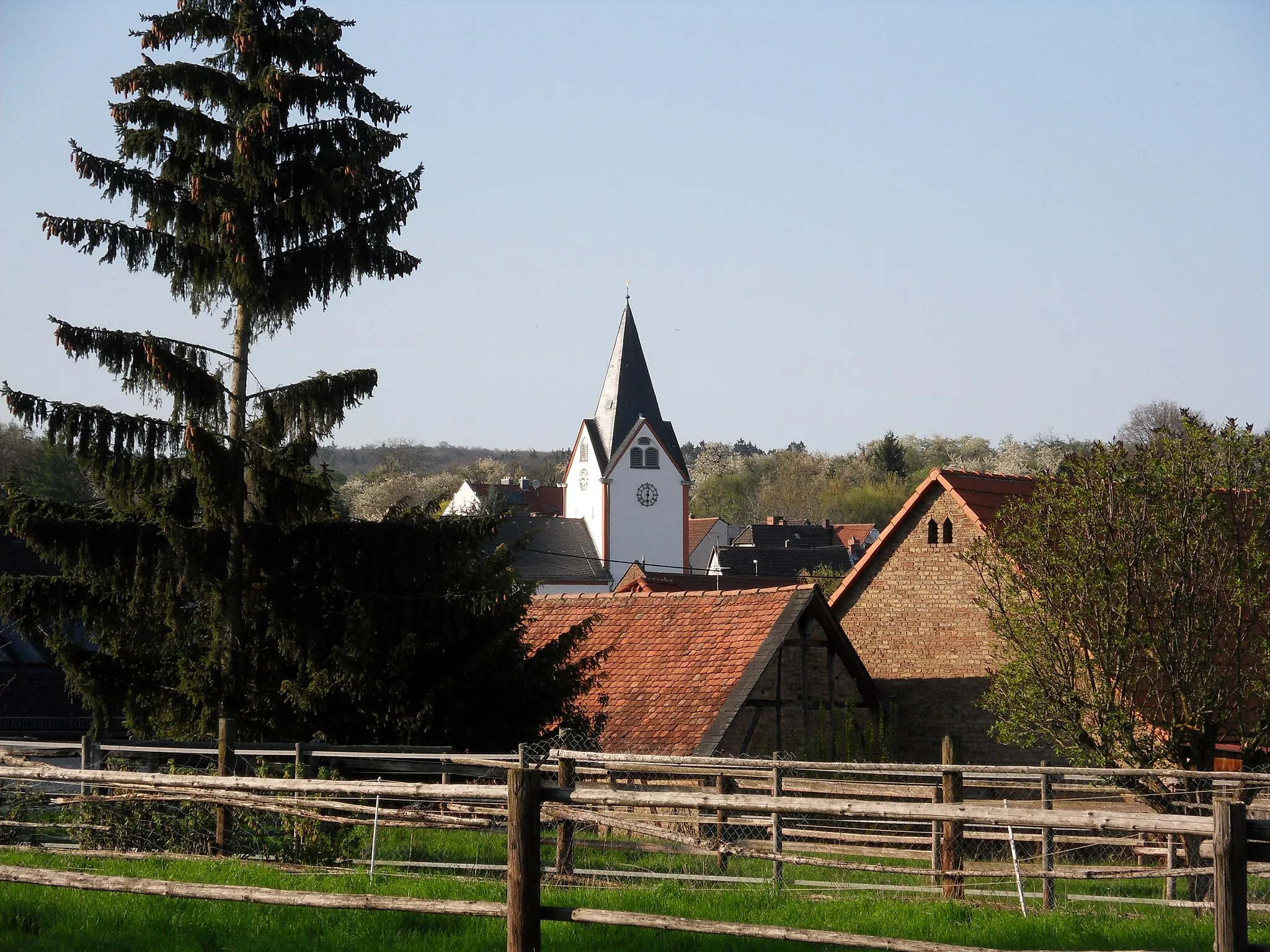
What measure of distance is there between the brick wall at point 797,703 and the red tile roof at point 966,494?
7.45 ft

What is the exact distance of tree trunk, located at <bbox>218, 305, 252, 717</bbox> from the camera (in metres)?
17.2

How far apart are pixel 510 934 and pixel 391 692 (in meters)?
11.1

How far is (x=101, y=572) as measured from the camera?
1611cm

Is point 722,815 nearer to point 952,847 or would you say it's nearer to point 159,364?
point 952,847

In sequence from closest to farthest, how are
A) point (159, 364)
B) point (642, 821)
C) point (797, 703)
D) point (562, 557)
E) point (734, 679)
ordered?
1. point (642, 821)
2. point (159, 364)
3. point (734, 679)
4. point (797, 703)
5. point (562, 557)

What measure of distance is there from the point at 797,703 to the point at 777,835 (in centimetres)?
1080

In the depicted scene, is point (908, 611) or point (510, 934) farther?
point (908, 611)

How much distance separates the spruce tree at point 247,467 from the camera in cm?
1645

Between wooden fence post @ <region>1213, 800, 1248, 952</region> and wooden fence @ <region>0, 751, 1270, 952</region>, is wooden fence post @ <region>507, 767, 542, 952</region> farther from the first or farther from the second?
wooden fence post @ <region>1213, 800, 1248, 952</region>

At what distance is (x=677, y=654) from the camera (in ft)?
80.2

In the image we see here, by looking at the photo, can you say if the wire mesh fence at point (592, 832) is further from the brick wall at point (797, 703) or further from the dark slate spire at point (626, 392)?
the dark slate spire at point (626, 392)

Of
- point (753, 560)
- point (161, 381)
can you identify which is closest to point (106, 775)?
point (161, 381)

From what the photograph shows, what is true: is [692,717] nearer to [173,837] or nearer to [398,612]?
[398,612]

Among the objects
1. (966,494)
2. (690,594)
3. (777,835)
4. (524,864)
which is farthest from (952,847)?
(690,594)
